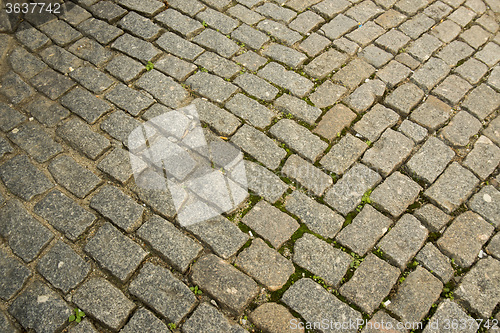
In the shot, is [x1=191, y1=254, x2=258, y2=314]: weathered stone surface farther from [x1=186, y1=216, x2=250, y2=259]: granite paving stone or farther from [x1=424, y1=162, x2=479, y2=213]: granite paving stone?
[x1=424, y1=162, x2=479, y2=213]: granite paving stone

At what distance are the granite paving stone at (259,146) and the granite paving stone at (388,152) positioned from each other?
2.41ft

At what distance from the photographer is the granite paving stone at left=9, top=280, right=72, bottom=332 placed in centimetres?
239

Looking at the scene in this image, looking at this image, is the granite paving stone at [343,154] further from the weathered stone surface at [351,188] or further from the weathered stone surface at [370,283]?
the weathered stone surface at [370,283]

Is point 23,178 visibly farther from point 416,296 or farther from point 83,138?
point 416,296

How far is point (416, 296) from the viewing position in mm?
2605

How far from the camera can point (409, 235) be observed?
9.37 ft

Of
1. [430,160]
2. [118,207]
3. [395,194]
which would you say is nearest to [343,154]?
[395,194]

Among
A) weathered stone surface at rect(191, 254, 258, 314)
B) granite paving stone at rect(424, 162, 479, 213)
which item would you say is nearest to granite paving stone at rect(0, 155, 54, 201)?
weathered stone surface at rect(191, 254, 258, 314)

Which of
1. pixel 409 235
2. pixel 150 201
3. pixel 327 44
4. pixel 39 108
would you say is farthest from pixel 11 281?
pixel 327 44

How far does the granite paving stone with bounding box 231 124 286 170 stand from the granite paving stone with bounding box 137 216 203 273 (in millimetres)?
878

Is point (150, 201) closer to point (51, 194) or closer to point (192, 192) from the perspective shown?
point (192, 192)

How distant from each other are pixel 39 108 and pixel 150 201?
143cm

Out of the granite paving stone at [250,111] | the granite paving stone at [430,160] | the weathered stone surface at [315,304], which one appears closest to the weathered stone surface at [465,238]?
the granite paving stone at [430,160]

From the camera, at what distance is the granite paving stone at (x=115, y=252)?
102 inches
